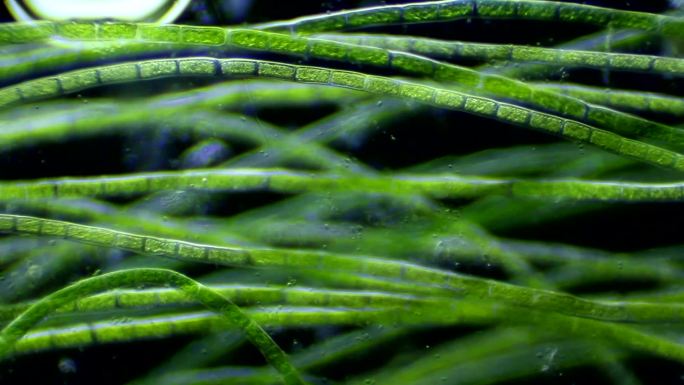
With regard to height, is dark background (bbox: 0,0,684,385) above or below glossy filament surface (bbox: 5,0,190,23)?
below

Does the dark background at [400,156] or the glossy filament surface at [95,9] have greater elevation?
the glossy filament surface at [95,9]

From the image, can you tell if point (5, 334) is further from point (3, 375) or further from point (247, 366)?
point (247, 366)

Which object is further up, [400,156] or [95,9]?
[95,9]

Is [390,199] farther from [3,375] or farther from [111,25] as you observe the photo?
[3,375]

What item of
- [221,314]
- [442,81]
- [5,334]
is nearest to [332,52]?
[442,81]

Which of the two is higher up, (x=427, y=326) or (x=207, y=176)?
(x=207, y=176)

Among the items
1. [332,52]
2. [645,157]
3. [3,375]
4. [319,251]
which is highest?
[332,52]
